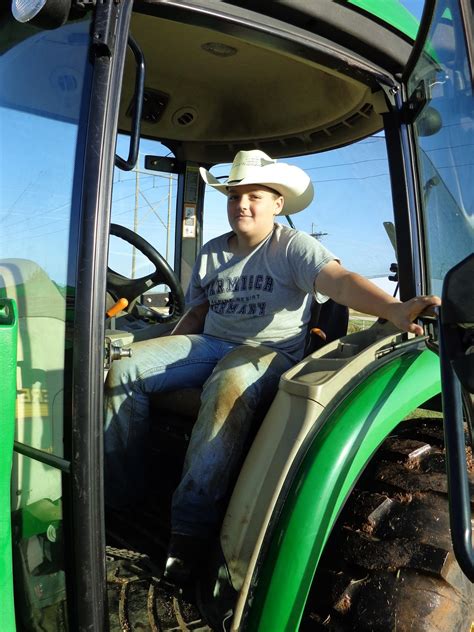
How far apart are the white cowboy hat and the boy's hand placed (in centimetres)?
91

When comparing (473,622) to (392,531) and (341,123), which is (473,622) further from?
(341,123)

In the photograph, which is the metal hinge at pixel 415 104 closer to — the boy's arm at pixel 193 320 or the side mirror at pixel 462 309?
the side mirror at pixel 462 309

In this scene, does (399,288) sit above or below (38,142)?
→ below

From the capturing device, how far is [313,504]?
147cm

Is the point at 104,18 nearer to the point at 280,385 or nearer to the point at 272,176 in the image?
Result: the point at 280,385

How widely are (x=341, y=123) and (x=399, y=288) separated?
912 millimetres

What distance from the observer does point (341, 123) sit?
2680 mm

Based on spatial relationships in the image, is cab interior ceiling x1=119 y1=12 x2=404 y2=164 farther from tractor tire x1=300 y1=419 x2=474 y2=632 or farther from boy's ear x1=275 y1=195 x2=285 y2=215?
tractor tire x1=300 y1=419 x2=474 y2=632

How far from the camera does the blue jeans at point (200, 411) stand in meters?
1.87

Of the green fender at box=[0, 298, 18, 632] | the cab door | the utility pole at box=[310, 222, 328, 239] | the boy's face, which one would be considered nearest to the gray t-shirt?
the boy's face

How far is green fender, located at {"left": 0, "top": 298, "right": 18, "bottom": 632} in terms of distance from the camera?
1.30 meters

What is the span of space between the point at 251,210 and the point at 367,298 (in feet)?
2.43

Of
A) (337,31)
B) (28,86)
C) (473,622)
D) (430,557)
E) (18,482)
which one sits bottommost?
(473,622)

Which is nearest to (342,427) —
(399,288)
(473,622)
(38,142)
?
(473,622)
